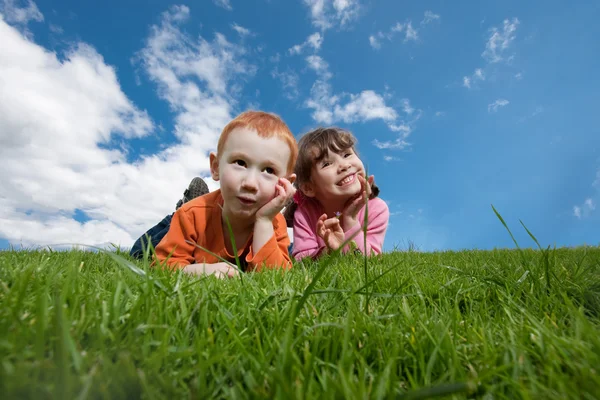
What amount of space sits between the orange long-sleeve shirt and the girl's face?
933mm

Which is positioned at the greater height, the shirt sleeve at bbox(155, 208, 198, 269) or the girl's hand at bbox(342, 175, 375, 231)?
the girl's hand at bbox(342, 175, 375, 231)

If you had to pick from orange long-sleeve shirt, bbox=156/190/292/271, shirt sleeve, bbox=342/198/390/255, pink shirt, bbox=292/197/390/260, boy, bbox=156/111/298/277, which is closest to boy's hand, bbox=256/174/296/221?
boy, bbox=156/111/298/277

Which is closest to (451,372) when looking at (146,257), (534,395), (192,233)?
(534,395)

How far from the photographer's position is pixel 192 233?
329 centimetres

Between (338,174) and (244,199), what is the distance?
1455mm

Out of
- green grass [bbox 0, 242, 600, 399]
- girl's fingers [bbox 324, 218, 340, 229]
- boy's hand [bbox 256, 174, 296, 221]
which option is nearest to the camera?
green grass [bbox 0, 242, 600, 399]

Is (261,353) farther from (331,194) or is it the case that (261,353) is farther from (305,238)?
(305,238)

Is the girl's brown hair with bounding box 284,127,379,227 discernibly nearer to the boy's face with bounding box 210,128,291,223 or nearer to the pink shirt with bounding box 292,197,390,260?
the pink shirt with bounding box 292,197,390,260

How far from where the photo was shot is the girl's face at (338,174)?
167 inches

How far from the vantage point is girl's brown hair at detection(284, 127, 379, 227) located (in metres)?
4.38

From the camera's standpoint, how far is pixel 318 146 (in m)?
4.43

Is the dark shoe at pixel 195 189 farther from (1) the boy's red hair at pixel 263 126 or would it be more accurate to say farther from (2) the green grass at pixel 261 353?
(2) the green grass at pixel 261 353

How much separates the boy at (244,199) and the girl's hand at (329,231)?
0.48 m

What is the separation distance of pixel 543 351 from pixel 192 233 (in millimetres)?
2802
